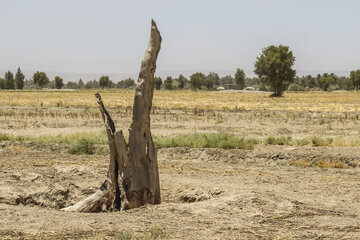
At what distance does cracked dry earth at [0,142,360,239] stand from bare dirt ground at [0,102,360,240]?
2 cm

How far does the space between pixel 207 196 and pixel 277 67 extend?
67.3m

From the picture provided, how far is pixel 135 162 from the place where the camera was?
11508 mm

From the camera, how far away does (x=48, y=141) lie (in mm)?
22312

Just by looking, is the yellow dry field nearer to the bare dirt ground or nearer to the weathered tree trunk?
the bare dirt ground

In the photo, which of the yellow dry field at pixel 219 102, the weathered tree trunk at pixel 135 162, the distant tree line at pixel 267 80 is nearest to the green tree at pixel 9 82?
the distant tree line at pixel 267 80

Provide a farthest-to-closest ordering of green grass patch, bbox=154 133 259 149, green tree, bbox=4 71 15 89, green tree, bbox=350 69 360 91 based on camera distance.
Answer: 1. green tree, bbox=4 71 15 89
2. green tree, bbox=350 69 360 91
3. green grass patch, bbox=154 133 259 149

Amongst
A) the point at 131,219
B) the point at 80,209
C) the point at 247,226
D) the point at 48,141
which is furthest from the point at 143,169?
the point at 48,141

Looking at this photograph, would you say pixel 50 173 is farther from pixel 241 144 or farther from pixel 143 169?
pixel 241 144

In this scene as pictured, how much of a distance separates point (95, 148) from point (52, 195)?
7910 mm

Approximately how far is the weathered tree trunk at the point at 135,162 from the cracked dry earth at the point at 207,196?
1.01 m

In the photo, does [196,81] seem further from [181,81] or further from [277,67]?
[277,67]

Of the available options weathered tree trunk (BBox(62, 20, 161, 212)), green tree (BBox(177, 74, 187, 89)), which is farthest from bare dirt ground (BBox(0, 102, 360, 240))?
green tree (BBox(177, 74, 187, 89))

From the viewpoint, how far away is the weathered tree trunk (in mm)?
11242

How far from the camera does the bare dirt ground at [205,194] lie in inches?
342
